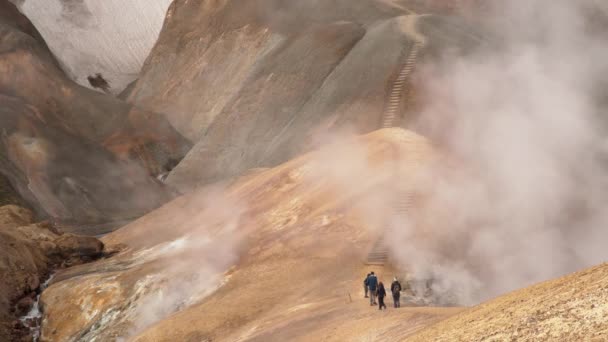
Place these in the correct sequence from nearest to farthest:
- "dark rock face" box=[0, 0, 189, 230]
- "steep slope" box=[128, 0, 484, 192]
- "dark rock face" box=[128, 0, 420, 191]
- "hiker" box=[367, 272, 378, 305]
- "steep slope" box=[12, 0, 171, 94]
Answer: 1. "hiker" box=[367, 272, 378, 305]
2. "steep slope" box=[128, 0, 484, 192]
3. "dark rock face" box=[128, 0, 420, 191]
4. "dark rock face" box=[0, 0, 189, 230]
5. "steep slope" box=[12, 0, 171, 94]

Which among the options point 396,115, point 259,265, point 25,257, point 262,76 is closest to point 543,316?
point 259,265

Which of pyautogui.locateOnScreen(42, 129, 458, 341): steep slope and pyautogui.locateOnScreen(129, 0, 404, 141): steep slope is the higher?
pyautogui.locateOnScreen(129, 0, 404, 141): steep slope

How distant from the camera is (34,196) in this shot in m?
76.4

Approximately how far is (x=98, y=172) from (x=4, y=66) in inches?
Result: 796

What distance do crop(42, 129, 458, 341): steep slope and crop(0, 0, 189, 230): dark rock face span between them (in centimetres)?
2305

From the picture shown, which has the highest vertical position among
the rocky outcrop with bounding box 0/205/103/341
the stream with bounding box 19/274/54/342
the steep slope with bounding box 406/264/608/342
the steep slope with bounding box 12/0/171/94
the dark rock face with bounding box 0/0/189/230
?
the steep slope with bounding box 12/0/171/94

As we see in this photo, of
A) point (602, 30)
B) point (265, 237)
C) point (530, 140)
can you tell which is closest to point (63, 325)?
point (265, 237)

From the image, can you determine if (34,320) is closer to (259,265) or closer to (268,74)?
(259,265)

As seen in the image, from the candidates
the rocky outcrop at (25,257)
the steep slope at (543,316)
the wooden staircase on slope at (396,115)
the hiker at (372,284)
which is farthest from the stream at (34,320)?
the steep slope at (543,316)

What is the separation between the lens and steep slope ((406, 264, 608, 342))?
18641 mm

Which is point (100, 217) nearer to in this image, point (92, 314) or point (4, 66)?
point (4, 66)

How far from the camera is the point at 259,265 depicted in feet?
142

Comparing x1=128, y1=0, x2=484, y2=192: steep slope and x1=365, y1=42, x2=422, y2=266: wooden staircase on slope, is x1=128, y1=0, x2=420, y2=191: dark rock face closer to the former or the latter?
x1=128, y1=0, x2=484, y2=192: steep slope

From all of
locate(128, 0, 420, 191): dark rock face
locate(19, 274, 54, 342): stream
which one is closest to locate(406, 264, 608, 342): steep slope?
locate(19, 274, 54, 342): stream
